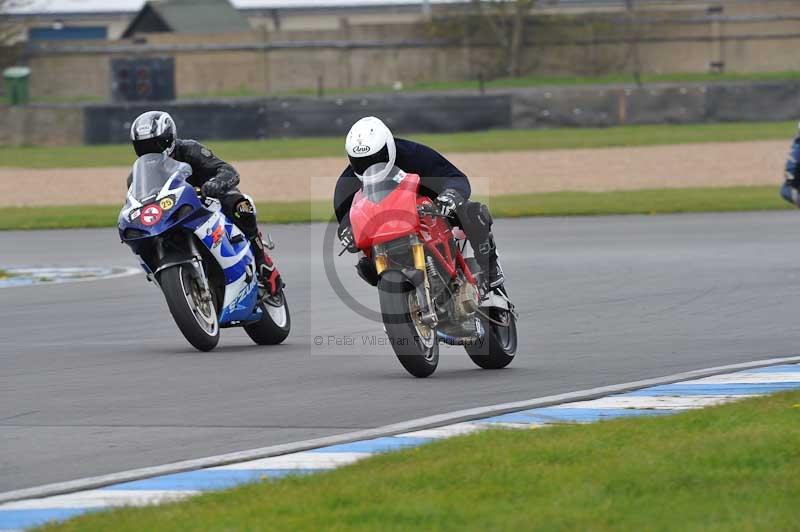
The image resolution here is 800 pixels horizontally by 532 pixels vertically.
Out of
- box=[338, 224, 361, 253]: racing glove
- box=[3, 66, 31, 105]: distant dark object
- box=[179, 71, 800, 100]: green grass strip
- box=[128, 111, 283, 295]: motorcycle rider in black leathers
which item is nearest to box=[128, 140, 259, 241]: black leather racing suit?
box=[128, 111, 283, 295]: motorcycle rider in black leathers

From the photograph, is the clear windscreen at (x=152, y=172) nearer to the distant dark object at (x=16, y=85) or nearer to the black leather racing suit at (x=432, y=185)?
the black leather racing suit at (x=432, y=185)

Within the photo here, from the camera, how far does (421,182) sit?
31.1ft

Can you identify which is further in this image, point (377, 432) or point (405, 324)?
point (405, 324)

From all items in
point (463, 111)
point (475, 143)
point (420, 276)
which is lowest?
point (475, 143)

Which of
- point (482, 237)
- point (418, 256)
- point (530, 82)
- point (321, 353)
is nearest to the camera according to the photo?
point (418, 256)

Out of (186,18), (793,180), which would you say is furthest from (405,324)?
(186,18)

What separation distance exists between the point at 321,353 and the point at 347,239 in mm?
1877

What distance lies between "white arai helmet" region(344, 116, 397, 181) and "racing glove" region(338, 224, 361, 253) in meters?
0.31

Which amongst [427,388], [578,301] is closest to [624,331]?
[578,301]

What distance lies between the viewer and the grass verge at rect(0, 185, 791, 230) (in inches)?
968

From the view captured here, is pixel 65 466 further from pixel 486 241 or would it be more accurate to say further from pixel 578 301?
pixel 578 301

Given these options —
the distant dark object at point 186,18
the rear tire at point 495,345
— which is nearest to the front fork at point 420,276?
the rear tire at point 495,345

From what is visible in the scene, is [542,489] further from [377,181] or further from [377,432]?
[377,181]

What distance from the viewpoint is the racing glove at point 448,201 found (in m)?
9.20
